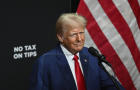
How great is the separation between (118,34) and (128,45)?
10cm

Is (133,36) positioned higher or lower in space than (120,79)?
higher

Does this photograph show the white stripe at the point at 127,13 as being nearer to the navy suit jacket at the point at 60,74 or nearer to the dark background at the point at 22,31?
the dark background at the point at 22,31

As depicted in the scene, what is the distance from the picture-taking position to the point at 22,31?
6.95ft

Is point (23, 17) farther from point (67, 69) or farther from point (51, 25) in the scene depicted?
point (67, 69)

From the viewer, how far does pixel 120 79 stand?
95.8 inches

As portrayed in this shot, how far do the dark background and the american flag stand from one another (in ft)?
0.71

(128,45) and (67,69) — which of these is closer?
(67,69)

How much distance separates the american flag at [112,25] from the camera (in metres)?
2.39

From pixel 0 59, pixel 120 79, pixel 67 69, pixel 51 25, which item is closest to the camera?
pixel 67 69

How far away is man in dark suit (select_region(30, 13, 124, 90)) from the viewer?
1.71m

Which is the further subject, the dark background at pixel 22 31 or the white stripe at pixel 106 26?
the white stripe at pixel 106 26

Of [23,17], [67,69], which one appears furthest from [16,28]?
[67,69]

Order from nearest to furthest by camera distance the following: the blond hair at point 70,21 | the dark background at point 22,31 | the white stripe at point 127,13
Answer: the blond hair at point 70,21 → the dark background at point 22,31 → the white stripe at point 127,13

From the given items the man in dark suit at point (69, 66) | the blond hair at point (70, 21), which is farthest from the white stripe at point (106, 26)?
the blond hair at point (70, 21)
